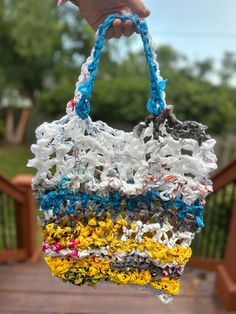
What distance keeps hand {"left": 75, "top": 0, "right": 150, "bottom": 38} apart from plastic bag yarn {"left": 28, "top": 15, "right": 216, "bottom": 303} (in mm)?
20

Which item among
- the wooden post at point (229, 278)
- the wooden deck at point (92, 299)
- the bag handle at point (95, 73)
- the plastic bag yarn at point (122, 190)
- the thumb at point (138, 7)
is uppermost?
the thumb at point (138, 7)

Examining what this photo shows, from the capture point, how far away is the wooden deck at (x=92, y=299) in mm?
1905

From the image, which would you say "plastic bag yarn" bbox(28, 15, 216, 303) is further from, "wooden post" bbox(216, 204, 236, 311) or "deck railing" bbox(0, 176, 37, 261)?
"deck railing" bbox(0, 176, 37, 261)

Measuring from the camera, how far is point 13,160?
7.11 m

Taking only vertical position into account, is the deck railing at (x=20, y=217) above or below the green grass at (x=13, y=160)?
above

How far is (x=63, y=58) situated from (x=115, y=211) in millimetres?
8425

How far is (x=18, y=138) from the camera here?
8945 millimetres

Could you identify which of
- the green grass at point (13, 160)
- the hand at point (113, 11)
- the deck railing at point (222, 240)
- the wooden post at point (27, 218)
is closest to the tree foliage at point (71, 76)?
the green grass at point (13, 160)

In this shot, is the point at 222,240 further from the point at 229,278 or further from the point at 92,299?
the point at 92,299

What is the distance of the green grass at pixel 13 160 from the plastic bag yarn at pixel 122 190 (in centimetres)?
506

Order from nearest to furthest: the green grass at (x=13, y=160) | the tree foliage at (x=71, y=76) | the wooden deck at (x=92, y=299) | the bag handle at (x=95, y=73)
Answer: the bag handle at (x=95, y=73) → the wooden deck at (x=92, y=299) → the green grass at (x=13, y=160) → the tree foliage at (x=71, y=76)

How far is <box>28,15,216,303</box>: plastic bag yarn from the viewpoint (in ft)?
2.45

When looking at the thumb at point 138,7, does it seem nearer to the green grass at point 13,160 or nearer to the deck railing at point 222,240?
the deck railing at point 222,240

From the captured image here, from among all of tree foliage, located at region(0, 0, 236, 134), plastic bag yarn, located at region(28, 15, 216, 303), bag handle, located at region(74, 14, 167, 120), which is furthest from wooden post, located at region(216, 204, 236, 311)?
tree foliage, located at region(0, 0, 236, 134)
